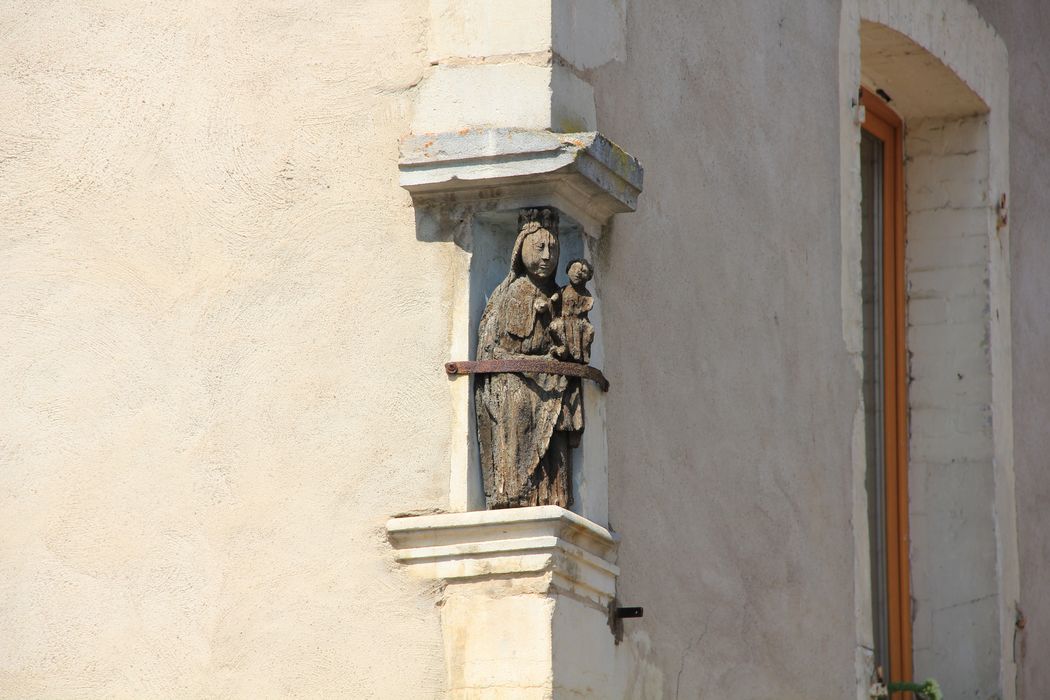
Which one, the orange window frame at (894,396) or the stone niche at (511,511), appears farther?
the orange window frame at (894,396)

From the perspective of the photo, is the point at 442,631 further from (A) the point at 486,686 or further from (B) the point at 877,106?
(B) the point at 877,106

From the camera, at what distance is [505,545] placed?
5254 millimetres

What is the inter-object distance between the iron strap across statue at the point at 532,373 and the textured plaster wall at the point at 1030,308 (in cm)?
311

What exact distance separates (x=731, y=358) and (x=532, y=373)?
1.09 m

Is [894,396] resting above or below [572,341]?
above

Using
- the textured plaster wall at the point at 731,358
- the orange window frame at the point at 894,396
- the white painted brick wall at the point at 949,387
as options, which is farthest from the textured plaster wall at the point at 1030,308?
the textured plaster wall at the point at 731,358

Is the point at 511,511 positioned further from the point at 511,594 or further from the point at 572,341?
the point at 572,341

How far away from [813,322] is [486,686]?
2.01 m

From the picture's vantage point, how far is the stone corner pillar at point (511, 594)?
5211 mm

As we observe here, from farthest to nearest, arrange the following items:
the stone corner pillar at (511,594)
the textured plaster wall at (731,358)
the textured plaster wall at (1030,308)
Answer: the textured plaster wall at (1030,308)
the textured plaster wall at (731,358)
the stone corner pillar at (511,594)

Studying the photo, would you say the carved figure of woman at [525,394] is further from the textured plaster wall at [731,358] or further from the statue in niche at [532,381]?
the textured plaster wall at [731,358]

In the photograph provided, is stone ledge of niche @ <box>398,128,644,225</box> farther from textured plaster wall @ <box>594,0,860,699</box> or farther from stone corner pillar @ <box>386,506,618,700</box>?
stone corner pillar @ <box>386,506,618,700</box>

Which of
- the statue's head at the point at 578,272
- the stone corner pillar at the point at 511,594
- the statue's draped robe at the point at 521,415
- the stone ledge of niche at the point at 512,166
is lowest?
the stone corner pillar at the point at 511,594

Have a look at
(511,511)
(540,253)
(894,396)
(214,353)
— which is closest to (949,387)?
(894,396)
